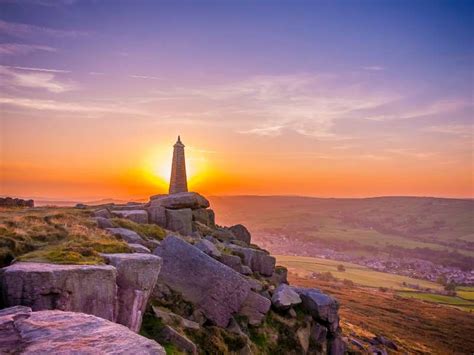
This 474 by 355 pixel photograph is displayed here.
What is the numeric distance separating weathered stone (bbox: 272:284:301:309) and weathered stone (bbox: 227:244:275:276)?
13.4ft

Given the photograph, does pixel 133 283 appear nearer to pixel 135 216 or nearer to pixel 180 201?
pixel 135 216

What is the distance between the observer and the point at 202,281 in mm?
17578

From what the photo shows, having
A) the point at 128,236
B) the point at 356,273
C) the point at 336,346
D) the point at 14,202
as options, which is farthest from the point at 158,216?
the point at 356,273

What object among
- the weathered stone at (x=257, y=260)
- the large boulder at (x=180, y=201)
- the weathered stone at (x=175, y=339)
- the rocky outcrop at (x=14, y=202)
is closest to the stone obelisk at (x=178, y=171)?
the large boulder at (x=180, y=201)

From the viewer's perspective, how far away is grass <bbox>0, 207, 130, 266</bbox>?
1275 cm

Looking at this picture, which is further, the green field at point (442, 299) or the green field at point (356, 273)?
the green field at point (356, 273)

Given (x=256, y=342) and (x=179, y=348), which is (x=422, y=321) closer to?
(x=256, y=342)

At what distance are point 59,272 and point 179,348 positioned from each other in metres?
5.20

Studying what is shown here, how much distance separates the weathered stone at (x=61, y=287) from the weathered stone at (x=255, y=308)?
9575 mm

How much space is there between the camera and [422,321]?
83.4m

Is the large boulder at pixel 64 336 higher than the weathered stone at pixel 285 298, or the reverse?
the large boulder at pixel 64 336

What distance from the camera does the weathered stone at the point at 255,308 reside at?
769 inches

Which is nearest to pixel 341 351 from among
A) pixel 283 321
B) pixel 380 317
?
pixel 283 321

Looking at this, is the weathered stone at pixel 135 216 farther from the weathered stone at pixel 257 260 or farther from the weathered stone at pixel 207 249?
the weathered stone at pixel 207 249
